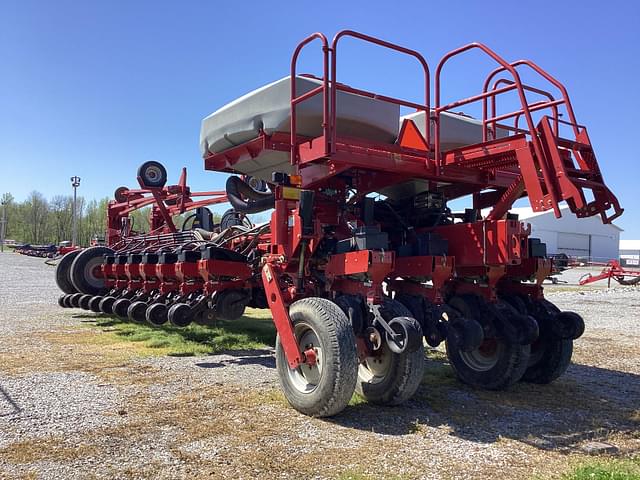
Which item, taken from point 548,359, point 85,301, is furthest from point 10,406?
point 85,301

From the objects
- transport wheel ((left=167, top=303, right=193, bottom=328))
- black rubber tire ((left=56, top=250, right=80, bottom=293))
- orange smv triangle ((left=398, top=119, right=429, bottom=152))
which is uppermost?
orange smv triangle ((left=398, top=119, right=429, bottom=152))

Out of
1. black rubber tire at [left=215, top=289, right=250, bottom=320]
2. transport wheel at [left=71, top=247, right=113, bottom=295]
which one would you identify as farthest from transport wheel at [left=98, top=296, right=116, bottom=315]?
black rubber tire at [left=215, top=289, right=250, bottom=320]

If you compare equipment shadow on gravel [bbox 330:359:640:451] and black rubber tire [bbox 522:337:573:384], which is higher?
black rubber tire [bbox 522:337:573:384]

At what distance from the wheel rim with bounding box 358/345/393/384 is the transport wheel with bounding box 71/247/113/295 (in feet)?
24.7

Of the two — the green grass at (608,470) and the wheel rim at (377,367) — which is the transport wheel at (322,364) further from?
the green grass at (608,470)

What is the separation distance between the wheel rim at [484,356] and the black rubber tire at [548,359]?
1.66 feet

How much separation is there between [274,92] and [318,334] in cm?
254

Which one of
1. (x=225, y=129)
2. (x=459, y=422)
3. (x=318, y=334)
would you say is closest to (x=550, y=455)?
(x=459, y=422)

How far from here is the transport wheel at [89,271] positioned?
11227mm

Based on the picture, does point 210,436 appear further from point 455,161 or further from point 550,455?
point 455,161

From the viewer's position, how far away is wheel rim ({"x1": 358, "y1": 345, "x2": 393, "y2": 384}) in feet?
17.1

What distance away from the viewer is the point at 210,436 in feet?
14.1

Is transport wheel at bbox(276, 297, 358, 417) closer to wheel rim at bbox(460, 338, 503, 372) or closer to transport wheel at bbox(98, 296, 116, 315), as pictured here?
wheel rim at bbox(460, 338, 503, 372)

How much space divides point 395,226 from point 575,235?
68.2m
